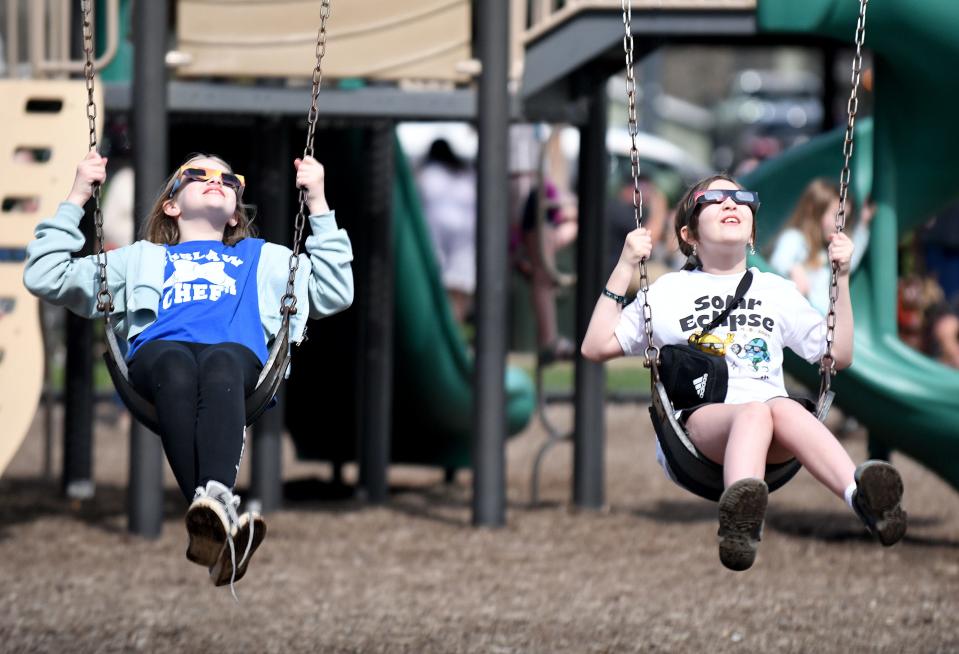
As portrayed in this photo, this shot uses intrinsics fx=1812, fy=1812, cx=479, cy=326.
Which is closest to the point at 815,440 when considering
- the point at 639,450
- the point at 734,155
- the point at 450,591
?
the point at 450,591

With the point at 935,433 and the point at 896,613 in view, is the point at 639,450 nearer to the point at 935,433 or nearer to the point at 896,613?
the point at 935,433

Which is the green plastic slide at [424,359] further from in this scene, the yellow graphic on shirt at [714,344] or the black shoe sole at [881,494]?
the black shoe sole at [881,494]

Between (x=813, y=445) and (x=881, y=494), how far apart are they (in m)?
0.26

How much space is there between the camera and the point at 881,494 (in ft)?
17.0

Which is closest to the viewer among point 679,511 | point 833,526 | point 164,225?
point 164,225

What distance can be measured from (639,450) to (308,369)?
3.41m

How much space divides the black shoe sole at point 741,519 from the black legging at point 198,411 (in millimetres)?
1417

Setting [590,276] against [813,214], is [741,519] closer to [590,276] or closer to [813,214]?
[813,214]

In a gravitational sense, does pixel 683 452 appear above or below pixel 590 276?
below

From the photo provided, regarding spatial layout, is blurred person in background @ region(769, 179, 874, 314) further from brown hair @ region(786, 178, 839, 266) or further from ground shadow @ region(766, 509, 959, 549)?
ground shadow @ region(766, 509, 959, 549)

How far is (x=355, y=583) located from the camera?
8.27 m

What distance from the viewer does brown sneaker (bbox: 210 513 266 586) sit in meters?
5.21

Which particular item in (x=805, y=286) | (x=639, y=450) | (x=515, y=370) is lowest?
(x=639, y=450)

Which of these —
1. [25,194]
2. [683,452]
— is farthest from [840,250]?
[25,194]
